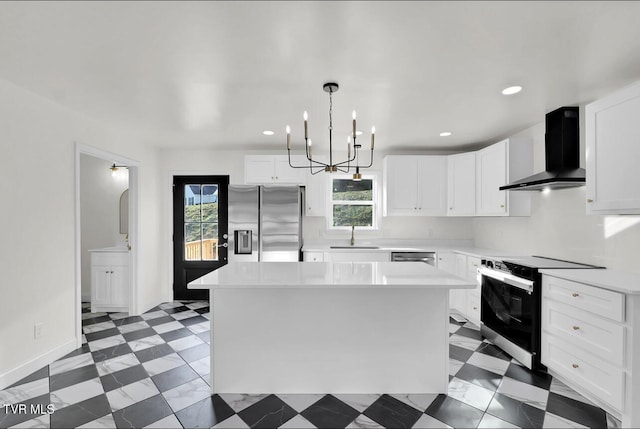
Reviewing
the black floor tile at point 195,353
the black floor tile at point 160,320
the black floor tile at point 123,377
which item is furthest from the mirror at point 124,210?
the black floor tile at point 123,377

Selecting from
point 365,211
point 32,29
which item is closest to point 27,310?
point 32,29

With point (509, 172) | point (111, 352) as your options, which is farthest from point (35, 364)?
point (509, 172)

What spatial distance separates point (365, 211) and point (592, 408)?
3288 mm

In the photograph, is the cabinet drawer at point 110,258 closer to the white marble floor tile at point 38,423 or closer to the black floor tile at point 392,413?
the white marble floor tile at point 38,423

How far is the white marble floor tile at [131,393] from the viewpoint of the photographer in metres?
2.17

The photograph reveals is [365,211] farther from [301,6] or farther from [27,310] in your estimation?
[27,310]

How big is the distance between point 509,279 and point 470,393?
3.82 feet

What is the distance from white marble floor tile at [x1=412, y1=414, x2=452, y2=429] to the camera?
1943 mm

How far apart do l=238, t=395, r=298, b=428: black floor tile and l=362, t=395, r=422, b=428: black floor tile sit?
526 millimetres

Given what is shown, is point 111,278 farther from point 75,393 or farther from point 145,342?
point 75,393

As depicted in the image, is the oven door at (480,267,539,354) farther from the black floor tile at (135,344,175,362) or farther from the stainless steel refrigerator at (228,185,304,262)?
the black floor tile at (135,344,175,362)

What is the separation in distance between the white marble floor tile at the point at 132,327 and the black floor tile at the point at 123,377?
41.0 inches

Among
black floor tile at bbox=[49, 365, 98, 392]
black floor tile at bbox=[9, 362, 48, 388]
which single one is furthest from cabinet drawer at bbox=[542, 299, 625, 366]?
black floor tile at bbox=[9, 362, 48, 388]

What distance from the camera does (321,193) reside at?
4559mm
